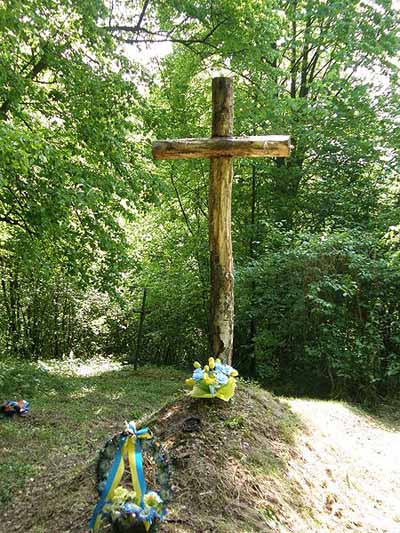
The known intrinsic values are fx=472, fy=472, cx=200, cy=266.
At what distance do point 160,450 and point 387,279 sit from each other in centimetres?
604

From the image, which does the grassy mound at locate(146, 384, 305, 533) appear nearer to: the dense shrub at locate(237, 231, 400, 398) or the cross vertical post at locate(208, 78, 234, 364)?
the cross vertical post at locate(208, 78, 234, 364)

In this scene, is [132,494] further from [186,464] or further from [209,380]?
[209,380]

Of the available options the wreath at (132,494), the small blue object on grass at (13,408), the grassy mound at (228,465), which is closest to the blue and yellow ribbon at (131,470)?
the wreath at (132,494)

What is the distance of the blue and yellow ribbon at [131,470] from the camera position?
211 centimetres

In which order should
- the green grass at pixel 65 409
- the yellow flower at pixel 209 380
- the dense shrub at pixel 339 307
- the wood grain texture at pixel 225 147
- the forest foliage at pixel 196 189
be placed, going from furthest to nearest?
the dense shrub at pixel 339 307 → the forest foliage at pixel 196 189 → the green grass at pixel 65 409 → the wood grain texture at pixel 225 147 → the yellow flower at pixel 209 380

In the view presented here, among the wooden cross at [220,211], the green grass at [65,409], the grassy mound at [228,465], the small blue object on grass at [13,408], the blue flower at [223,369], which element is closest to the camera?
the grassy mound at [228,465]

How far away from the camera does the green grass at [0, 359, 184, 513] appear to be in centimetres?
435

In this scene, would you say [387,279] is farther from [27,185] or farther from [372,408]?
[27,185]

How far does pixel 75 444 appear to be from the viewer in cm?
493

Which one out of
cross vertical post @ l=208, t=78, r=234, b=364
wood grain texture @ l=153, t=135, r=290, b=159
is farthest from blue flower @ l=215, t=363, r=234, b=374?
wood grain texture @ l=153, t=135, r=290, b=159

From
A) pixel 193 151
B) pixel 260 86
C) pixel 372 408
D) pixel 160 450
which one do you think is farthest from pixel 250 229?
pixel 160 450

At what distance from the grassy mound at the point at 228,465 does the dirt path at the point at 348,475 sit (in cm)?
18

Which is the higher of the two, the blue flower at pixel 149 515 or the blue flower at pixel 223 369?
the blue flower at pixel 223 369

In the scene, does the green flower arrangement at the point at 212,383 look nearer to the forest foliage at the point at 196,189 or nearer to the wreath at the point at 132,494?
the wreath at the point at 132,494
